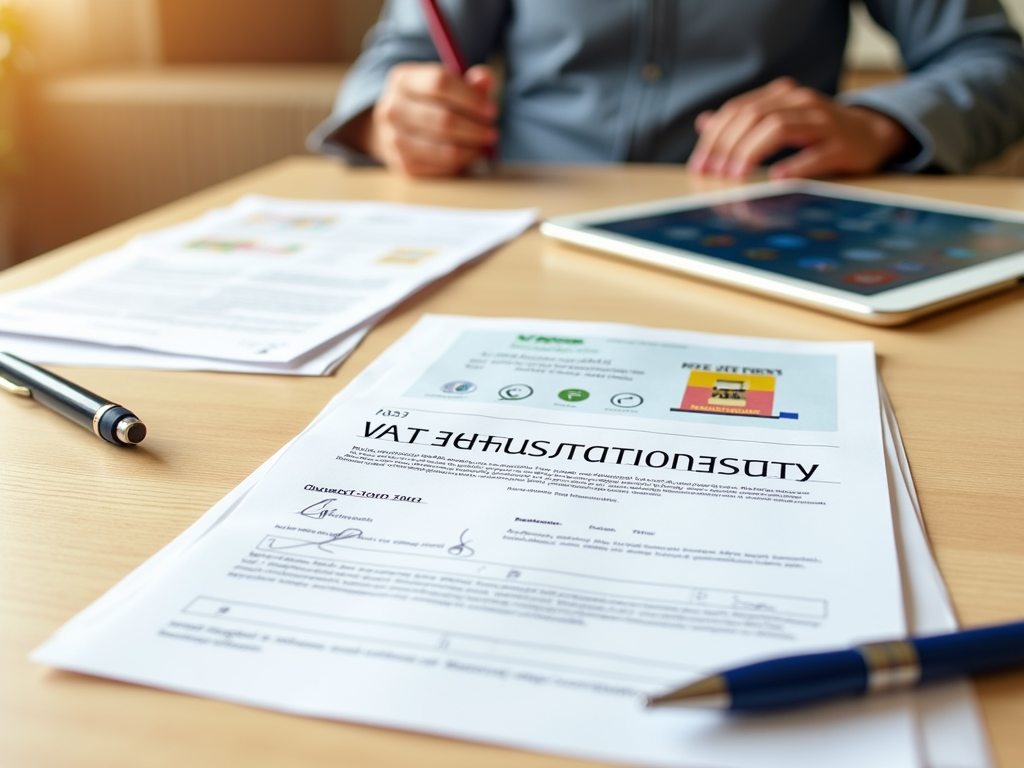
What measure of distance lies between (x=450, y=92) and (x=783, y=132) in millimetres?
318

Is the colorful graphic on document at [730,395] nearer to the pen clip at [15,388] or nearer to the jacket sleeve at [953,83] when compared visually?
the pen clip at [15,388]

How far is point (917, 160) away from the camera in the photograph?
36.7 inches

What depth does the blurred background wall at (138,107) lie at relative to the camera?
Result: 2.04 meters

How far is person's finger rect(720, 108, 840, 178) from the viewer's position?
871mm

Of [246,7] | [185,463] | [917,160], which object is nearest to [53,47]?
[246,7]

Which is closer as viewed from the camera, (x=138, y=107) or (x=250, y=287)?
(x=250, y=287)

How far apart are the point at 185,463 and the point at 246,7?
2.34 m

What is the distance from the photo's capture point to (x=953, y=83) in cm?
98

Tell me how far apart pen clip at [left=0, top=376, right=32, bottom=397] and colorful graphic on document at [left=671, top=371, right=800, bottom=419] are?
30cm

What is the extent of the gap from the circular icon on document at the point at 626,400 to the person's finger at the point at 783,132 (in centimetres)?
53
